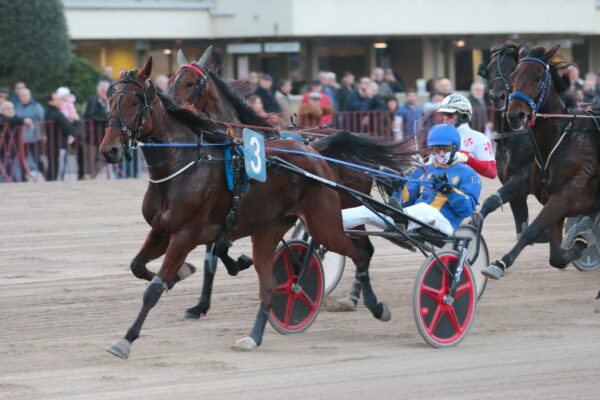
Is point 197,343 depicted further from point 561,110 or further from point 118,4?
point 118,4

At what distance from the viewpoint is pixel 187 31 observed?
89.0 feet

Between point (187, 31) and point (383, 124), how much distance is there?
8.30m

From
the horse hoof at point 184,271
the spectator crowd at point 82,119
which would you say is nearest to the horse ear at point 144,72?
the horse hoof at point 184,271

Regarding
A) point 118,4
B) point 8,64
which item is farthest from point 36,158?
point 118,4

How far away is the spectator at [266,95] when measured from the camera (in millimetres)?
17938

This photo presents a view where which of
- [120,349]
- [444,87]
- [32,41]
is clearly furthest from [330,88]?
[120,349]

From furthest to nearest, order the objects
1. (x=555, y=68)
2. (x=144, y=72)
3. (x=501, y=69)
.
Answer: (x=501, y=69) → (x=555, y=68) → (x=144, y=72)

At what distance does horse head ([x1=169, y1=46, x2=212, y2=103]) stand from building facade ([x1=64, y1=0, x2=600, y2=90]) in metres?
15.5

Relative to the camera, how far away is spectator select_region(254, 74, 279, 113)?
17.9m

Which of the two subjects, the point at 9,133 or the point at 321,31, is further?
the point at 321,31

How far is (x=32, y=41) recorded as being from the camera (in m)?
21.1

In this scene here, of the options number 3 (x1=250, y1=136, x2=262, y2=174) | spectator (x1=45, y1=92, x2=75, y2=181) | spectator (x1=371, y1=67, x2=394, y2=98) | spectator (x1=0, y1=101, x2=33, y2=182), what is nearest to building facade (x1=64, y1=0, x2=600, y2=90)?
spectator (x1=371, y1=67, x2=394, y2=98)

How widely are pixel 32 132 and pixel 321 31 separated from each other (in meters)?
11.2

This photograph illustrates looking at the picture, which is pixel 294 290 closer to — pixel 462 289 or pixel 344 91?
pixel 462 289
